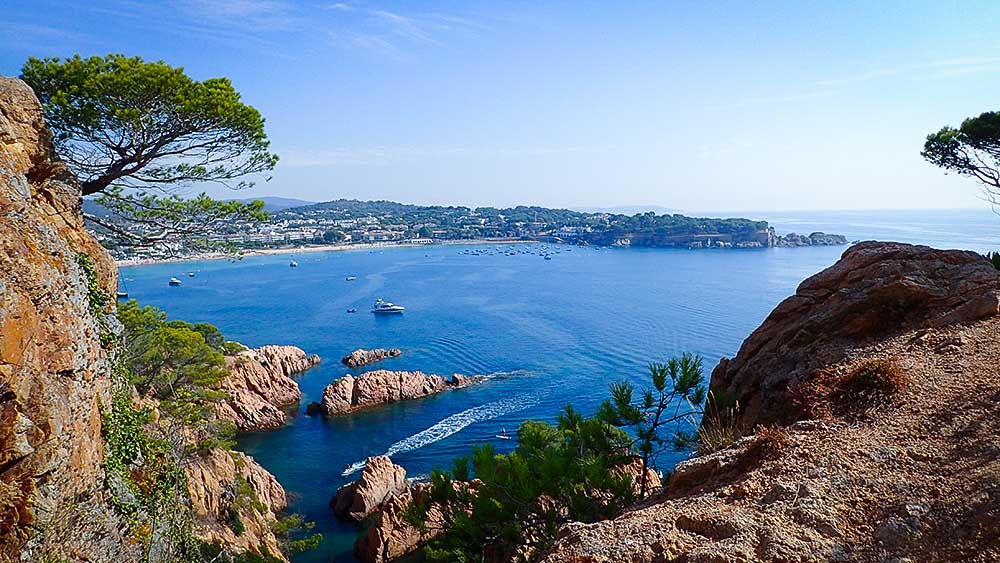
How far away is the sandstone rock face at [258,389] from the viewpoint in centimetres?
2945

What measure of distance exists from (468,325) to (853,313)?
42.7 m

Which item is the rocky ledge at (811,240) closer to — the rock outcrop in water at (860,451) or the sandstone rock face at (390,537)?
the sandstone rock face at (390,537)

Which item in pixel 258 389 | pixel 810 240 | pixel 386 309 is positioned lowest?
pixel 258 389

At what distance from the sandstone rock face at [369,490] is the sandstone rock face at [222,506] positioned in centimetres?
240

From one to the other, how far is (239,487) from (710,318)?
4068 cm

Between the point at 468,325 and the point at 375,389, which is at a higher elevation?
the point at 468,325

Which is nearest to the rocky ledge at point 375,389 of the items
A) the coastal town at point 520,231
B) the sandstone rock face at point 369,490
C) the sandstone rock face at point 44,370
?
the sandstone rock face at point 369,490

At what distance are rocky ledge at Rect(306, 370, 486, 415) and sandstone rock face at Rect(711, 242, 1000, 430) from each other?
26141 mm

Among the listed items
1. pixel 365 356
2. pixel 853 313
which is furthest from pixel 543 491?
pixel 365 356

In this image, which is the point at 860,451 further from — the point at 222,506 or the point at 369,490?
the point at 369,490

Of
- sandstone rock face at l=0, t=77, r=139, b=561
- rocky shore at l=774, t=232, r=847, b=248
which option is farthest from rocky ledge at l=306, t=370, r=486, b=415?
rocky shore at l=774, t=232, r=847, b=248

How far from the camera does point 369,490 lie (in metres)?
20.1

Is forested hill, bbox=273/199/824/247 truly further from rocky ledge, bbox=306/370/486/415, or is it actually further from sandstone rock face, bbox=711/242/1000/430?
sandstone rock face, bbox=711/242/1000/430

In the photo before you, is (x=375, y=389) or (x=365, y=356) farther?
(x=365, y=356)
